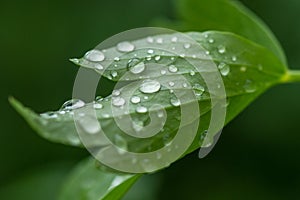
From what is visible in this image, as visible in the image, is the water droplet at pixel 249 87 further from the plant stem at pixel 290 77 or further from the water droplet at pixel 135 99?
the water droplet at pixel 135 99

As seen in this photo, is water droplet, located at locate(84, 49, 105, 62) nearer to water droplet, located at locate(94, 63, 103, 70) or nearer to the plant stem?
water droplet, located at locate(94, 63, 103, 70)

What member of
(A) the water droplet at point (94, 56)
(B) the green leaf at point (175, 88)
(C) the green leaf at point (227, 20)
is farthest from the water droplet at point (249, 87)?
(A) the water droplet at point (94, 56)

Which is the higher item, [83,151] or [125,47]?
[125,47]

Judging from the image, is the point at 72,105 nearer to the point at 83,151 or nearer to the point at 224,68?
the point at 224,68

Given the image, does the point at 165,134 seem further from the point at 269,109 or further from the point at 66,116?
the point at 269,109

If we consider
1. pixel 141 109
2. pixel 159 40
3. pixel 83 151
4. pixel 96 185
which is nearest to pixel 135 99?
pixel 141 109

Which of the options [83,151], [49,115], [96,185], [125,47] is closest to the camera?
Answer: [49,115]

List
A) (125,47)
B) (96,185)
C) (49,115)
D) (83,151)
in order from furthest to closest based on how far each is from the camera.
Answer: (83,151) → (96,185) → (125,47) → (49,115)
